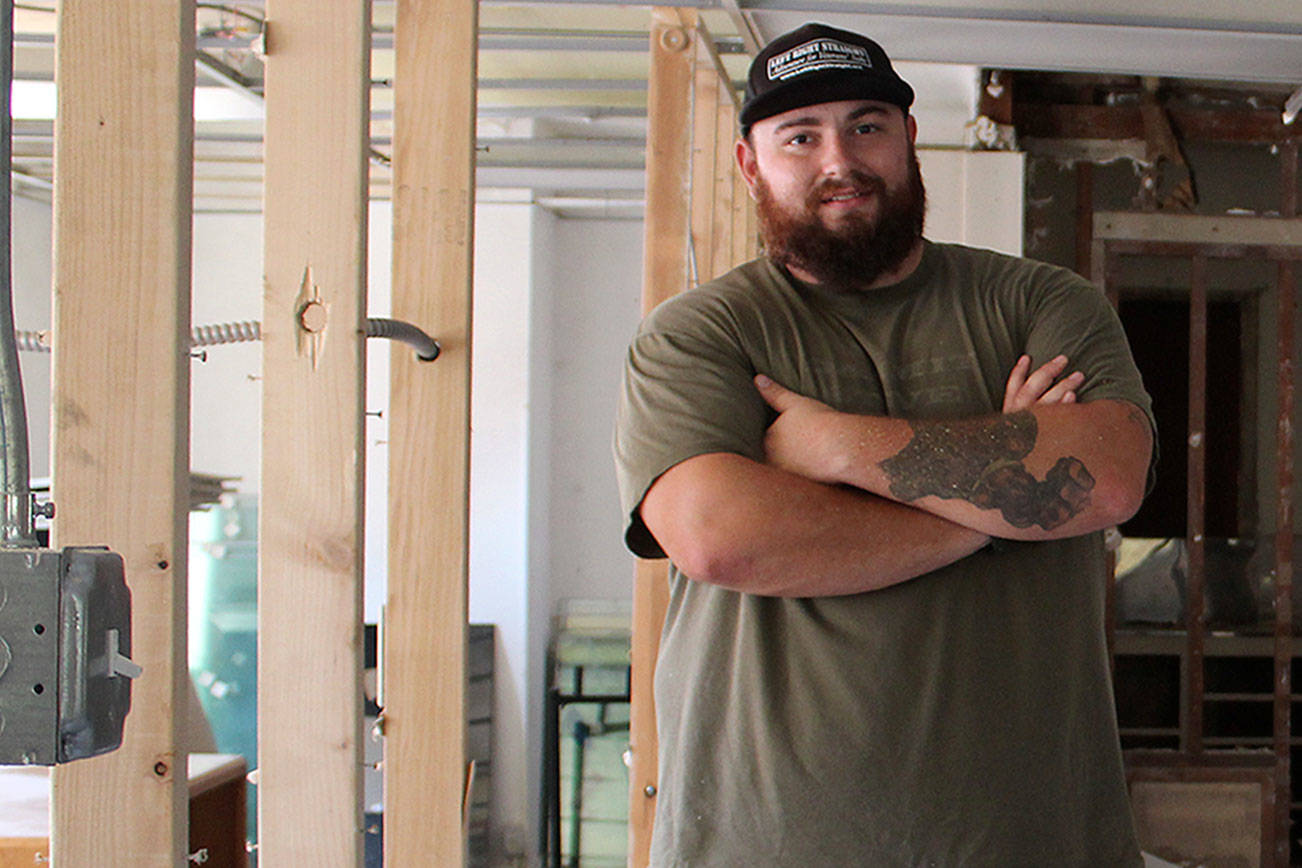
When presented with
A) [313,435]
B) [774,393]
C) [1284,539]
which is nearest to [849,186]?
[774,393]

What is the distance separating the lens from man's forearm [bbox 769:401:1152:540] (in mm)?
1210

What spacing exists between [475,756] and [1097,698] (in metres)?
4.15

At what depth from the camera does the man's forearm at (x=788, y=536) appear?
3.92 feet

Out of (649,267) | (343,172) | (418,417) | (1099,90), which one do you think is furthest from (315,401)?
(1099,90)

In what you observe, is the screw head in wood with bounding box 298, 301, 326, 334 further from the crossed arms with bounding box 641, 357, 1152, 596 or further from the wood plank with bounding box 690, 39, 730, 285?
the wood plank with bounding box 690, 39, 730, 285

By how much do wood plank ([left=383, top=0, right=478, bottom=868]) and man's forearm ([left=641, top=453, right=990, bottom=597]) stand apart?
0.32 meters

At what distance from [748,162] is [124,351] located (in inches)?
34.8

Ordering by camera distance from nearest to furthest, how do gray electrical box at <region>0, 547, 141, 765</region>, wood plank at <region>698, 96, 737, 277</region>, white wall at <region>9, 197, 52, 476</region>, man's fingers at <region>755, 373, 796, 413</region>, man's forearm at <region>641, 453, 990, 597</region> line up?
gray electrical box at <region>0, 547, 141, 765</region>, man's forearm at <region>641, 453, 990, 597</region>, man's fingers at <region>755, 373, 796, 413</region>, wood plank at <region>698, 96, 737, 277</region>, white wall at <region>9, 197, 52, 476</region>

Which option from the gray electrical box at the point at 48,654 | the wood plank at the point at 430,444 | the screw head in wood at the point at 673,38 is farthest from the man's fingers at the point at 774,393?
the screw head in wood at the point at 673,38

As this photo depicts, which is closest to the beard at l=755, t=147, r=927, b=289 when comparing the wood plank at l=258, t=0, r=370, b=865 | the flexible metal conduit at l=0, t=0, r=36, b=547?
the wood plank at l=258, t=0, r=370, b=865

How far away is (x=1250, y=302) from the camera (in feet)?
13.8

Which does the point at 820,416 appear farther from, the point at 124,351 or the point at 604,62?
the point at 604,62

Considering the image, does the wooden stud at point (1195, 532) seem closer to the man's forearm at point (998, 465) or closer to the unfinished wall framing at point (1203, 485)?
the unfinished wall framing at point (1203, 485)

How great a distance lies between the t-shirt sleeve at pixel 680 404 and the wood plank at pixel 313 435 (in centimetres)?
32
